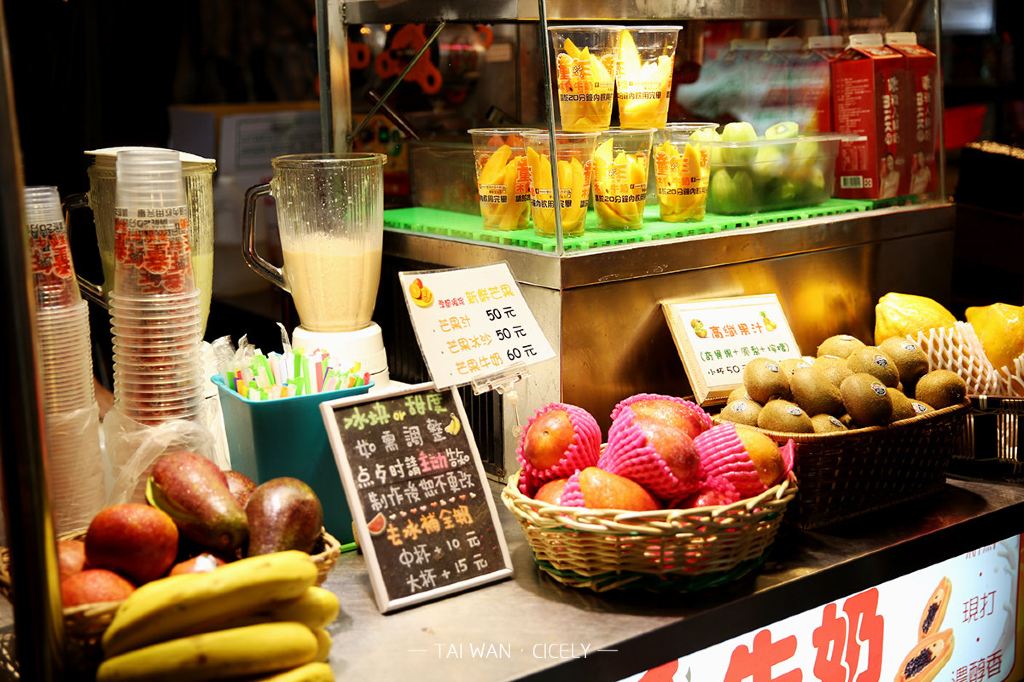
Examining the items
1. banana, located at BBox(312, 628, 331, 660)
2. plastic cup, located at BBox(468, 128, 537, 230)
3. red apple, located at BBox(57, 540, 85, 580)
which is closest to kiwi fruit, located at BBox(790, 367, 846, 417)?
plastic cup, located at BBox(468, 128, 537, 230)

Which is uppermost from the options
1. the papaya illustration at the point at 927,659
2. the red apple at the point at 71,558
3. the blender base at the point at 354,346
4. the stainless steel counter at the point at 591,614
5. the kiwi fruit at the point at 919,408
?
the blender base at the point at 354,346

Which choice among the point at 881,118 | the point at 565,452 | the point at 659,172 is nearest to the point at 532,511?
the point at 565,452

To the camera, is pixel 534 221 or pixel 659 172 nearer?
pixel 534 221

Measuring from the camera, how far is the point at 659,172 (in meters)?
2.25

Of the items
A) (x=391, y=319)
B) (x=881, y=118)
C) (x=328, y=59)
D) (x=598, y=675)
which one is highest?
(x=328, y=59)

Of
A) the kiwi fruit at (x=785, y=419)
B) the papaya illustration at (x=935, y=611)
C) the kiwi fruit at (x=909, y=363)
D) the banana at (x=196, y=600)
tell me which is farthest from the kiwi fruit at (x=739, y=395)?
the banana at (x=196, y=600)

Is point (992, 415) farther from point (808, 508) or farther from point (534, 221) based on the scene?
point (534, 221)

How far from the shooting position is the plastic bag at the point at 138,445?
65.0 inches

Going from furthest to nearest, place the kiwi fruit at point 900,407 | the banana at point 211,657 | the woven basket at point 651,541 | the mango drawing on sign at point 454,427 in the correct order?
the kiwi fruit at point 900,407, the mango drawing on sign at point 454,427, the woven basket at point 651,541, the banana at point 211,657

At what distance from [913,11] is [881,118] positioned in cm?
32

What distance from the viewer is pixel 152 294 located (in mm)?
1666

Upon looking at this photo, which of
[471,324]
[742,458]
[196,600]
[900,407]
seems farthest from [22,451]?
[900,407]

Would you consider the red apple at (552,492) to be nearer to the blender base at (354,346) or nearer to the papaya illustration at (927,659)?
the blender base at (354,346)

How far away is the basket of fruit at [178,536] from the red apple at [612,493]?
37 centimetres
